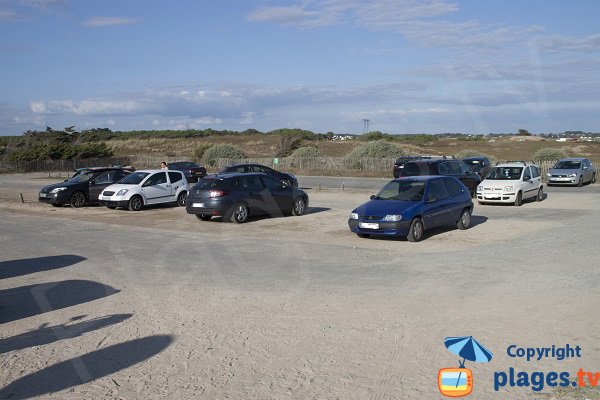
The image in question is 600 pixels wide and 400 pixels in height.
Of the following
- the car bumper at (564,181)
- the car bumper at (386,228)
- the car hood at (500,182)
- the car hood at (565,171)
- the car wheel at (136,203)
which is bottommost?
the car bumper at (564,181)

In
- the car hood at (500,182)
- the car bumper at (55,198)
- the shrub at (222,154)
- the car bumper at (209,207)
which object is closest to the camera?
the car bumper at (209,207)

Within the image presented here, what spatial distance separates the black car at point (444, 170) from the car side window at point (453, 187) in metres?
8.23

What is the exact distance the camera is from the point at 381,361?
6.31 metres

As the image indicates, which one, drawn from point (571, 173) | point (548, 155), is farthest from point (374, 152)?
point (571, 173)

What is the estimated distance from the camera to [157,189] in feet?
79.9

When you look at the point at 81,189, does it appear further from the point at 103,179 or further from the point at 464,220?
the point at 464,220

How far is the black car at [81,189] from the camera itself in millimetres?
25453

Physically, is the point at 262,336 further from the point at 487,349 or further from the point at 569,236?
the point at 569,236

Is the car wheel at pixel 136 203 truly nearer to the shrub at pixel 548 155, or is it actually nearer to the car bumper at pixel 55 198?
the car bumper at pixel 55 198

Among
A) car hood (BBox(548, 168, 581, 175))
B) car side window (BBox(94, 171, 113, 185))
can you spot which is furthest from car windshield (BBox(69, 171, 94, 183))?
car hood (BBox(548, 168, 581, 175))

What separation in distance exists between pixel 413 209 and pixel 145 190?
41.0 ft

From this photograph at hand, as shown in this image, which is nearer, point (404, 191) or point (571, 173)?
point (404, 191)

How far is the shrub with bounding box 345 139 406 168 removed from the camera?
51.8m

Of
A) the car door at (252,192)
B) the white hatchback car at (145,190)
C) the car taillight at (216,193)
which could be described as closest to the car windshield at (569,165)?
the white hatchback car at (145,190)
